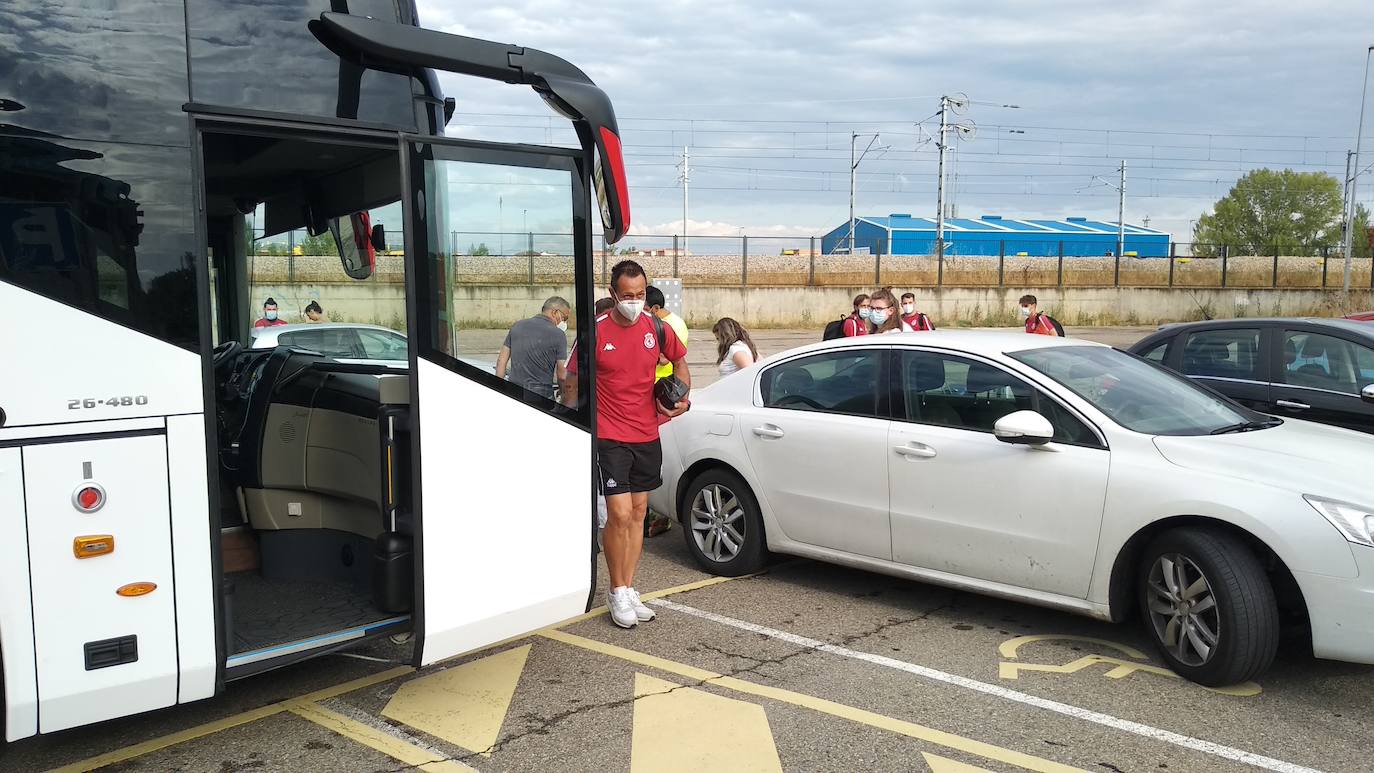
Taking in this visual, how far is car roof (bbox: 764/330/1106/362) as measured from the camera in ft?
18.8

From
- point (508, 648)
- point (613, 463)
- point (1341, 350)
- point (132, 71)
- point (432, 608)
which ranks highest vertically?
point (132, 71)

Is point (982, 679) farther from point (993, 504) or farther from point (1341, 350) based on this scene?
point (1341, 350)

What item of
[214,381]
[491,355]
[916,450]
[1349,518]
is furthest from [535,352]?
[1349,518]

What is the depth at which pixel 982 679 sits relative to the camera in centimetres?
483

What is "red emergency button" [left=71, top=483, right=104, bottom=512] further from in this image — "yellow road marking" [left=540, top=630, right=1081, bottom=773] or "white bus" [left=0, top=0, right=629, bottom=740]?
"yellow road marking" [left=540, top=630, right=1081, bottom=773]

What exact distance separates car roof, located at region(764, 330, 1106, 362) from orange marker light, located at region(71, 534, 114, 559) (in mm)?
4067

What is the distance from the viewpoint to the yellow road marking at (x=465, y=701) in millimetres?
4305

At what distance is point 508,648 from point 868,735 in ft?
6.59

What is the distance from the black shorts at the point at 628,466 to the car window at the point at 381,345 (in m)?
1.12

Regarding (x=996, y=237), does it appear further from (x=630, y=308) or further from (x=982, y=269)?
(x=630, y=308)

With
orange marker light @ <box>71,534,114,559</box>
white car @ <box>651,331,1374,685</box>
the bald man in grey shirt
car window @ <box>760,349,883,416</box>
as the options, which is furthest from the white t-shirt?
orange marker light @ <box>71,534,114,559</box>

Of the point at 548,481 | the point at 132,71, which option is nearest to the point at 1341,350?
the point at 548,481

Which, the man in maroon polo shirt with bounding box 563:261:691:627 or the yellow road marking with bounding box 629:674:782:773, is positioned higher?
the man in maroon polo shirt with bounding box 563:261:691:627

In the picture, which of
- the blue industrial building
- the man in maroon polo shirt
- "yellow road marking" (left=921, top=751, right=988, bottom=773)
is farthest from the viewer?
the blue industrial building
